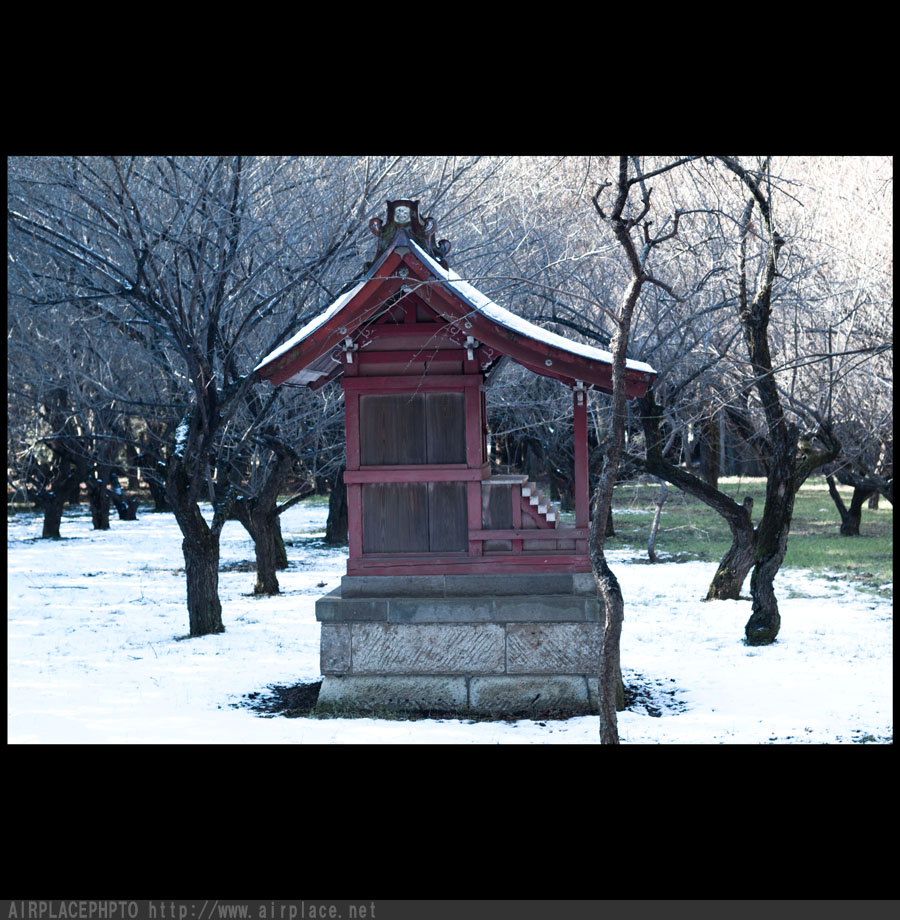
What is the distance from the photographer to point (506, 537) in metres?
8.27

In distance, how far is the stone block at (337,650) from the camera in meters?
8.23

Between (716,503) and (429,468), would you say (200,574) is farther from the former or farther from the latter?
(716,503)

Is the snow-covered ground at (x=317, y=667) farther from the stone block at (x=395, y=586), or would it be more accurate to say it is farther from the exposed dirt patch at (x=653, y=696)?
the stone block at (x=395, y=586)

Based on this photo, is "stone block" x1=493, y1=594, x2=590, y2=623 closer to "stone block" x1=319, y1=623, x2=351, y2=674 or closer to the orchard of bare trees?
the orchard of bare trees

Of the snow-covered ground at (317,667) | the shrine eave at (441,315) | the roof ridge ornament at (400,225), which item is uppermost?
the roof ridge ornament at (400,225)

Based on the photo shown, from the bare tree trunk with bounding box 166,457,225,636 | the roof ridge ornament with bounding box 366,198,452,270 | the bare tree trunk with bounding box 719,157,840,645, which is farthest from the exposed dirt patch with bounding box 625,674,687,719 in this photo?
the bare tree trunk with bounding box 166,457,225,636

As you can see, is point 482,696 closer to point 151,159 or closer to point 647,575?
point 151,159

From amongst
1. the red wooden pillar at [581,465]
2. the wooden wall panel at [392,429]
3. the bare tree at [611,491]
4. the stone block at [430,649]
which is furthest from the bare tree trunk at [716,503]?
the bare tree at [611,491]

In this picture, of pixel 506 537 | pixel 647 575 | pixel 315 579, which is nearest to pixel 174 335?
pixel 506 537

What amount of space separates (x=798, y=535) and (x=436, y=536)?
1733 centimetres

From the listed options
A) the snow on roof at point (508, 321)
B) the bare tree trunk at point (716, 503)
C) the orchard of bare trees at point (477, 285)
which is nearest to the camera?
the snow on roof at point (508, 321)

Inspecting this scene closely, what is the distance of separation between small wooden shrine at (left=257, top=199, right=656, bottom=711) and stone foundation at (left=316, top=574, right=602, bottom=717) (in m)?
0.01

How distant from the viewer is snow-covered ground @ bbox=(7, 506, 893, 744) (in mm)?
7305

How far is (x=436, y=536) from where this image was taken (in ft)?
27.4
